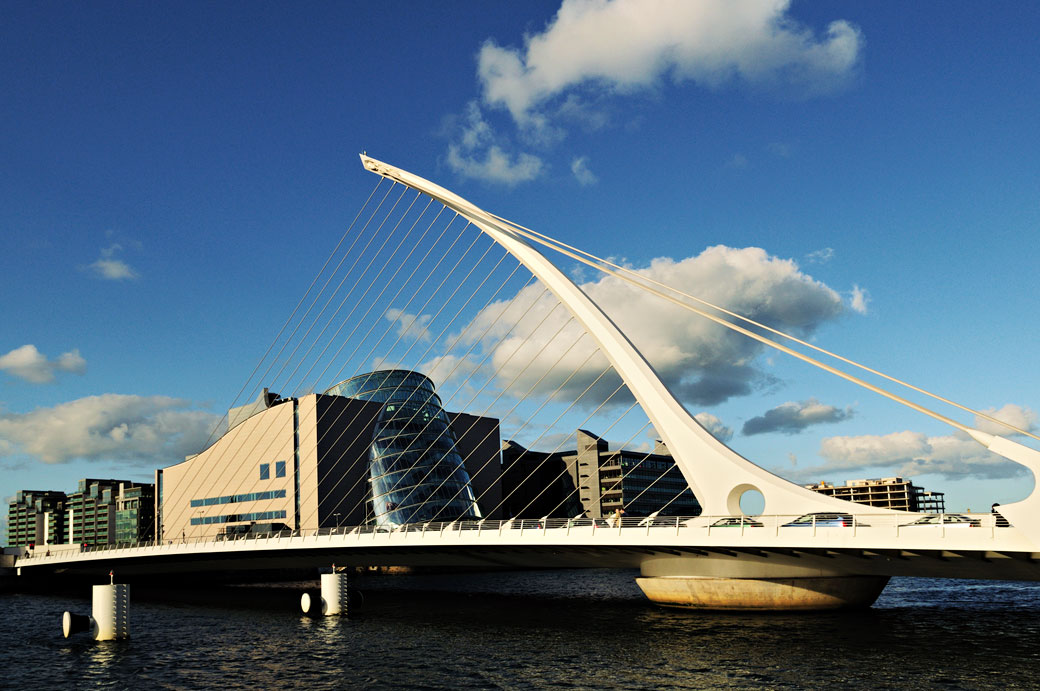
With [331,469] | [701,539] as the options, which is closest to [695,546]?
[701,539]

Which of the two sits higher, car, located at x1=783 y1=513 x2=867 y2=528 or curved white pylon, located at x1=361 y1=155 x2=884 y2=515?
curved white pylon, located at x1=361 y1=155 x2=884 y2=515

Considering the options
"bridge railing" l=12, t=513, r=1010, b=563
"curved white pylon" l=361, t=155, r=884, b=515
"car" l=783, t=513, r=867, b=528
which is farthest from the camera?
"curved white pylon" l=361, t=155, r=884, b=515

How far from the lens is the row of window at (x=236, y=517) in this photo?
96.1 metres

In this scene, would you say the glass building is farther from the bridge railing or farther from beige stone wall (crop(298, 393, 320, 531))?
the bridge railing

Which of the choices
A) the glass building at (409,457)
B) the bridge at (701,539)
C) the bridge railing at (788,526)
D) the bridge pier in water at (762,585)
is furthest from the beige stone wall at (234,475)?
the bridge pier in water at (762,585)

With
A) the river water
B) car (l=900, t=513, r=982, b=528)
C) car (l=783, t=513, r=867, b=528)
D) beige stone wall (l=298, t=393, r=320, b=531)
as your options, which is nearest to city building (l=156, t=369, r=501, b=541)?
beige stone wall (l=298, t=393, r=320, b=531)

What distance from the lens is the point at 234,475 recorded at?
102m

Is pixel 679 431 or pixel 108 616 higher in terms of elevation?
pixel 679 431

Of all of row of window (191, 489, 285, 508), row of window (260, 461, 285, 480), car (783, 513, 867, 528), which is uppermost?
row of window (260, 461, 285, 480)

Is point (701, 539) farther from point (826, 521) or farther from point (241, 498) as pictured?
point (241, 498)

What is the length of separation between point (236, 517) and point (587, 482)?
73.4 meters

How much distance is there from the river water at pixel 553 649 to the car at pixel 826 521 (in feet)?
12.3

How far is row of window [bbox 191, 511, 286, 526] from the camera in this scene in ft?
315

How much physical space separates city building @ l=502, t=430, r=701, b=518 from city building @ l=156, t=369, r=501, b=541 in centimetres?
3694
